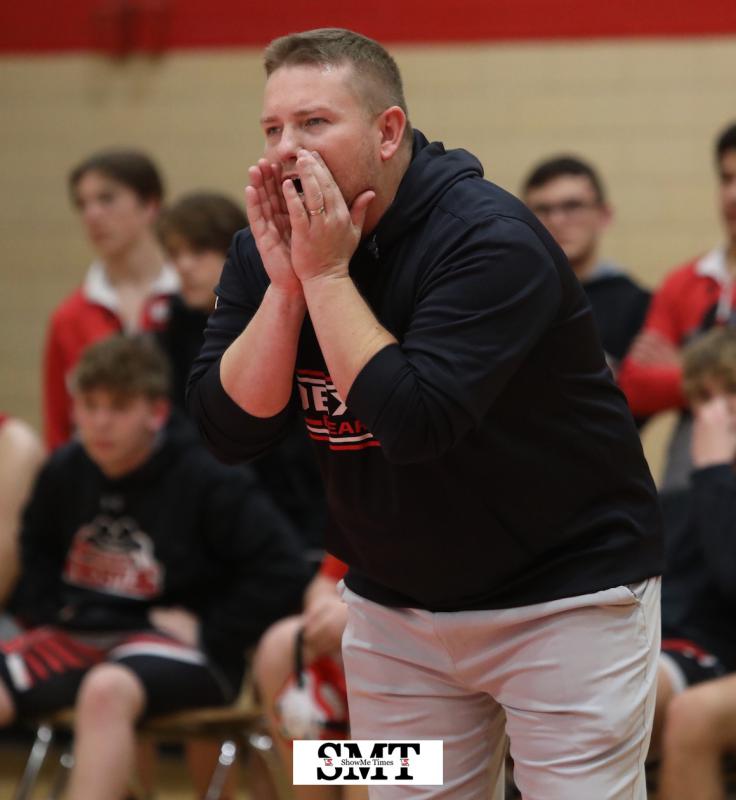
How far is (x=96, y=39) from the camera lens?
18.8ft

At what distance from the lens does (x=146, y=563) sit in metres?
3.83

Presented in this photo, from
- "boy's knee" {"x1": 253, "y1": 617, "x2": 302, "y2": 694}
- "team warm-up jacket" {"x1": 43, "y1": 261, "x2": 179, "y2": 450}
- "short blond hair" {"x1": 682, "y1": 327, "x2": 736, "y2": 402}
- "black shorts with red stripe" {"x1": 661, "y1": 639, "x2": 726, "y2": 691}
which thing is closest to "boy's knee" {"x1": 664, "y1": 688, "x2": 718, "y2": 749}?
"black shorts with red stripe" {"x1": 661, "y1": 639, "x2": 726, "y2": 691}

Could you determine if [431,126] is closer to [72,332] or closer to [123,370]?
[72,332]

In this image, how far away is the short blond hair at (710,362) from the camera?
3488 mm

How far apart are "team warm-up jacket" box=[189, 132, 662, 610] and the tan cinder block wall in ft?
11.0

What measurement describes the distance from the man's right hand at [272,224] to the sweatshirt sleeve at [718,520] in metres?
1.80

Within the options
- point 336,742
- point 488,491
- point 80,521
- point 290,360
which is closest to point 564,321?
point 488,491

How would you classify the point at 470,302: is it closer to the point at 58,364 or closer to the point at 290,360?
the point at 290,360

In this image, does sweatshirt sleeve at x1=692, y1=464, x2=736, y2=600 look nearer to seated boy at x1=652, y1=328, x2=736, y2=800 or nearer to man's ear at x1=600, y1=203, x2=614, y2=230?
seated boy at x1=652, y1=328, x2=736, y2=800

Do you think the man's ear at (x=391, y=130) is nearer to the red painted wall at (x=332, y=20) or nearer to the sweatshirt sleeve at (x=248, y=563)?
the sweatshirt sleeve at (x=248, y=563)

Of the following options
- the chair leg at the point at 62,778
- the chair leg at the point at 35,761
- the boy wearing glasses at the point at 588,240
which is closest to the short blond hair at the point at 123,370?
the chair leg at the point at 35,761

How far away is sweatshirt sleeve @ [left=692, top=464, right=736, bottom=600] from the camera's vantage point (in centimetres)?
330

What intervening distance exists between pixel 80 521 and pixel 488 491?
228cm

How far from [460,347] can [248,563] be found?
2.17 meters
